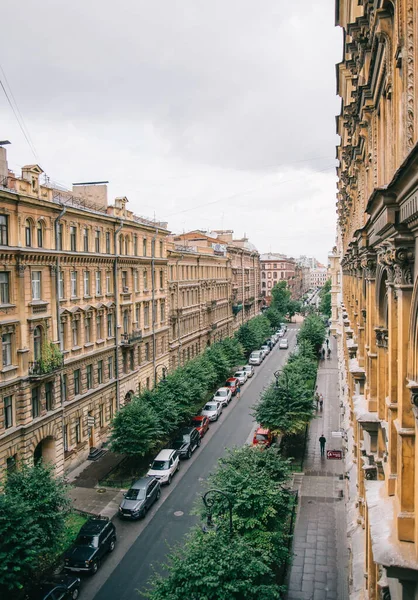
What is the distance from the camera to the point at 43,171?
29406 millimetres

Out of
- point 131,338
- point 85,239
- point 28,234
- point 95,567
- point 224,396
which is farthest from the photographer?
point 224,396

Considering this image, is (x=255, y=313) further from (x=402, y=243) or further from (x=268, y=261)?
(x=402, y=243)

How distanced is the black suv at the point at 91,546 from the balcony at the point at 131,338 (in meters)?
17.6

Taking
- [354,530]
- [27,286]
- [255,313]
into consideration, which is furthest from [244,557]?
[255,313]

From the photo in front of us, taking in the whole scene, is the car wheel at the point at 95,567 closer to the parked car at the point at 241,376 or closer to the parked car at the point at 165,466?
the parked car at the point at 165,466

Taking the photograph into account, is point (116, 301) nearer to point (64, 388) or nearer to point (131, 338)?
point (131, 338)

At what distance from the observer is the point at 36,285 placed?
29391mm

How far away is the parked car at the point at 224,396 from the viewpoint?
4824 centimetres

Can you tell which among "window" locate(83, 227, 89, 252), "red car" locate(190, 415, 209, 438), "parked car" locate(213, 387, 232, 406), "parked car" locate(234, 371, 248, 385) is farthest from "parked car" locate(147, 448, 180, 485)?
"parked car" locate(234, 371, 248, 385)

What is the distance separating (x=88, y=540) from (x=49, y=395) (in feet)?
33.9

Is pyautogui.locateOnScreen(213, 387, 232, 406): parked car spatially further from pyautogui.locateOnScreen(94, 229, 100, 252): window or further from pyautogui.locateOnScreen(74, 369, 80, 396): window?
pyautogui.locateOnScreen(94, 229, 100, 252): window

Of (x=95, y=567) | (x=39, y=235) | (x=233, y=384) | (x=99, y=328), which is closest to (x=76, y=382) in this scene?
(x=99, y=328)

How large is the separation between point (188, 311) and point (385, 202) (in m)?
52.3

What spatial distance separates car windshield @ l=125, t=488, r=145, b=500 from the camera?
2700cm
